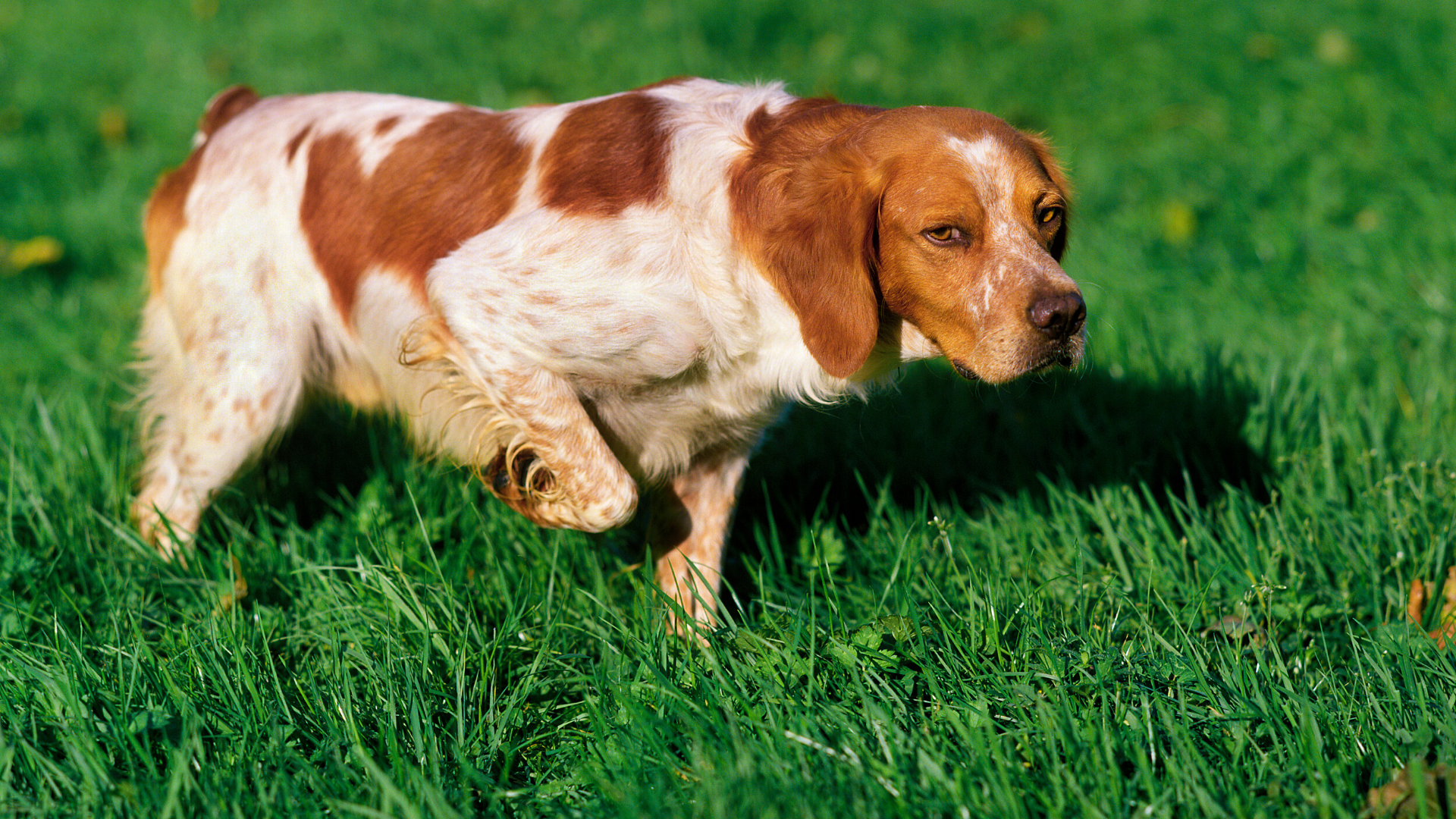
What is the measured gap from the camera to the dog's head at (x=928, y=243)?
2.13 m

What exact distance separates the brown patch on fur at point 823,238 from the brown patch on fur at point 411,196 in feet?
2.08

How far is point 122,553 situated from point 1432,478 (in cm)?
342

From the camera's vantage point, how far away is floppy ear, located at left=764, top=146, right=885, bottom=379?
2.18 m

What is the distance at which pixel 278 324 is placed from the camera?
2.84m

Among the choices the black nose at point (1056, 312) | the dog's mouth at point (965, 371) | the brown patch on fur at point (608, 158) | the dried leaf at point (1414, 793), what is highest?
the brown patch on fur at point (608, 158)

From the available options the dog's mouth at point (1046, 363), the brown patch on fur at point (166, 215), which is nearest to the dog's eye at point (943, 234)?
the dog's mouth at point (1046, 363)

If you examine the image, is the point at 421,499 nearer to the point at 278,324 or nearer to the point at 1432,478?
the point at 278,324

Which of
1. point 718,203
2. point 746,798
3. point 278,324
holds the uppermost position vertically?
point 718,203

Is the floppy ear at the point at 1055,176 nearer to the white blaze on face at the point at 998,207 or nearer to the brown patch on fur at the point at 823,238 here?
the white blaze on face at the point at 998,207

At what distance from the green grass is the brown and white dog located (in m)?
0.24

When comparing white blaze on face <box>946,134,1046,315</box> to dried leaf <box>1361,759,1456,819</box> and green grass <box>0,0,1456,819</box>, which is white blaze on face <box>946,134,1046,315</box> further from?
dried leaf <box>1361,759,1456,819</box>

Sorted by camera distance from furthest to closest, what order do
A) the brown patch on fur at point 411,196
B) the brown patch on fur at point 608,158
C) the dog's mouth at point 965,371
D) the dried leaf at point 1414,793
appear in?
the brown patch on fur at point 411,196
the brown patch on fur at point 608,158
the dog's mouth at point 965,371
the dried leaf at point 1414,793

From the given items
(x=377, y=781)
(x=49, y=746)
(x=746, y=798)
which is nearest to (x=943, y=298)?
(x=746, y=798)

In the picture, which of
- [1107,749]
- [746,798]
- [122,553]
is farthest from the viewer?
[122,553]
